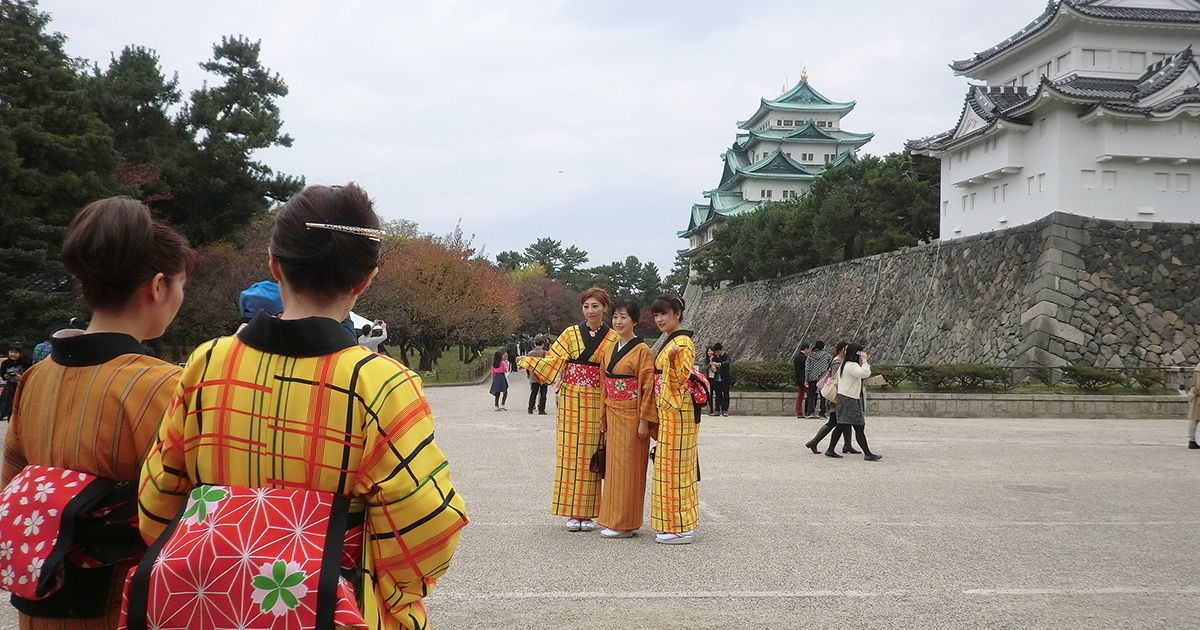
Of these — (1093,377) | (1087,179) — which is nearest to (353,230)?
(1093,377)

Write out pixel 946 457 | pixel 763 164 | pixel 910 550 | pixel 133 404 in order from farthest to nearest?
1. pixel 763 164
2. pixel 946 457
3. pixel 910 550
4. pixel 133 404

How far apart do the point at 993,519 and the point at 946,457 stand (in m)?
4.07

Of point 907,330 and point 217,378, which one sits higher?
A: point 907,330

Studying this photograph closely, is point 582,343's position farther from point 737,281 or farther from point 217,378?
point 737,281

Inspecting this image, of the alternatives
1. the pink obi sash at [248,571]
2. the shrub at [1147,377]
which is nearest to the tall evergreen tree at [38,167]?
the pink obi sash at [248,571]

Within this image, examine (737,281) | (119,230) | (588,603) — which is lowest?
(588,603)

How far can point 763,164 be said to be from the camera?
179 feet

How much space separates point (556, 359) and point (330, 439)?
15.6 feet

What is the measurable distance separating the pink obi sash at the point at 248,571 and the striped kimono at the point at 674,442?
429 cm

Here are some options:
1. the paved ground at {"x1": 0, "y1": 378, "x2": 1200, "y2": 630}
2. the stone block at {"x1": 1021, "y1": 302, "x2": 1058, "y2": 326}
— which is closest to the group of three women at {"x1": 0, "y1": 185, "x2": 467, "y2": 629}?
the paved ground at {"x1": 0, "y1": 378, "x2": 1200, "y2": 630}

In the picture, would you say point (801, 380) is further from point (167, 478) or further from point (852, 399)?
point (167, 478)

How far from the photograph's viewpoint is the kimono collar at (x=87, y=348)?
2.17 m

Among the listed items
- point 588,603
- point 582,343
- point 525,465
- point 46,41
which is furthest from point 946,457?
point 46,41

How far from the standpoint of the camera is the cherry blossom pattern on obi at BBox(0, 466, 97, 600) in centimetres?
195
